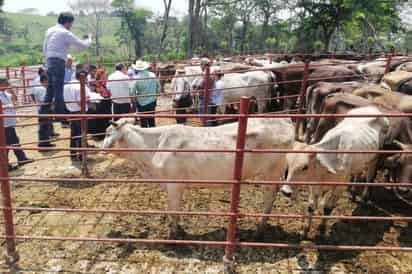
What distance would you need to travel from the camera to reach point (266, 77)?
10164 mm

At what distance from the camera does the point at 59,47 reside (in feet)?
20.5

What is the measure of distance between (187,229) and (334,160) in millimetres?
2045

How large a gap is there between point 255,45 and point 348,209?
41806mm

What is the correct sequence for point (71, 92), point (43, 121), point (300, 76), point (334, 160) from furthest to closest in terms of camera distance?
point (300, 76) < point (43, 121) < point (71, 92) < point (334, 160)

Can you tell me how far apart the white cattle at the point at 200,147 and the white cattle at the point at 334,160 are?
249mm

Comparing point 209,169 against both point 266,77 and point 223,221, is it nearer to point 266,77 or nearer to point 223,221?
point 223,221

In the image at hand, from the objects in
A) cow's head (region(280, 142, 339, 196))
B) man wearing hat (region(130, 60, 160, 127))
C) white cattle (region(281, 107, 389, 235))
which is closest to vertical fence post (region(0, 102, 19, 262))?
white cattle (region(281, 107, 389, 235))

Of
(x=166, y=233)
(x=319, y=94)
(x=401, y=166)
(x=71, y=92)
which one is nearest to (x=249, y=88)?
(x=319, y=94)

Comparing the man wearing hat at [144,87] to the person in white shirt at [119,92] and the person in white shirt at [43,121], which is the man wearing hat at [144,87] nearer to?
the person in white shirt at [119,92]

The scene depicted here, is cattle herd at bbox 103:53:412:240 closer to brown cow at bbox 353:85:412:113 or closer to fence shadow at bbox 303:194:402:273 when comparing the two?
fence shadow at bbox 303:194:402:273

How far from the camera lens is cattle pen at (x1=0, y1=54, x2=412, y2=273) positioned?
3.42 m

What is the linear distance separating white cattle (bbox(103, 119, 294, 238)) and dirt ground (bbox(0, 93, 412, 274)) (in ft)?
1.38

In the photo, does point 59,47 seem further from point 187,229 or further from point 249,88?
point 249,88

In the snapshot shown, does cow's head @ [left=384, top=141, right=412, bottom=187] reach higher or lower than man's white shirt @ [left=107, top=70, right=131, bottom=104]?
lower
